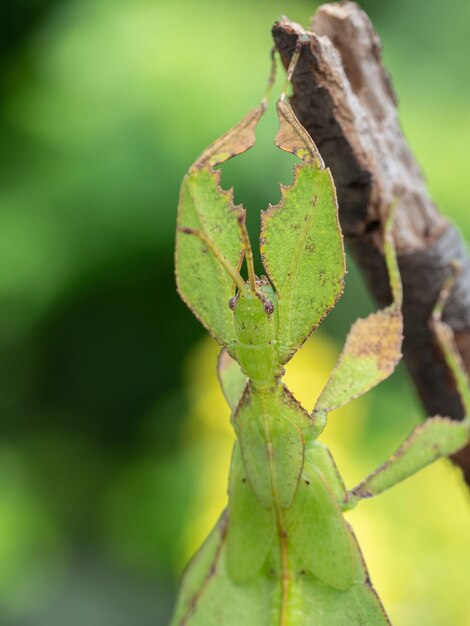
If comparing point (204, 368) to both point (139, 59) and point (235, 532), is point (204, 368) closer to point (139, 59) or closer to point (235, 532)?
point (139, 59)

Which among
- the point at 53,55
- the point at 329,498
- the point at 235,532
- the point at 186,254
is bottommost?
the point at 235,532

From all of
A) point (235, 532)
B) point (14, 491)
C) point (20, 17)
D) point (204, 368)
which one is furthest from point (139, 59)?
point (235, 532)

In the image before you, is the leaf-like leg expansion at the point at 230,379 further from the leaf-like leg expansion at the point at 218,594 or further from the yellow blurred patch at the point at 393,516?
the yellow blurred patch at the point at 393,516

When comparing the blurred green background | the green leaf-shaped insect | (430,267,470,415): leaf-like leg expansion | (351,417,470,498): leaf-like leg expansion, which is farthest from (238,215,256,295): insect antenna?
the blurred green background

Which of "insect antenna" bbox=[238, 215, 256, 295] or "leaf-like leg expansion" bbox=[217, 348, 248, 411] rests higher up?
"insect antenna" bbox=[238, 215, 256, 295]

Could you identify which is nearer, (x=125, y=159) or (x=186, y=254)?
(x=186, y=254)

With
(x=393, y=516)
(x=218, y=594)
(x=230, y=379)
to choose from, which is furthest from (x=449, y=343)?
(x=393, y=516)

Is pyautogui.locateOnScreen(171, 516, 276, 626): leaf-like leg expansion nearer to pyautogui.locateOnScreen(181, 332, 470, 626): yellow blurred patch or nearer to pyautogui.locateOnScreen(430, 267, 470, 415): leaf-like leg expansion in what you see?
pyautogui.locateOnScreen(430, 267, 470, 415): leaf-like leg expansion
